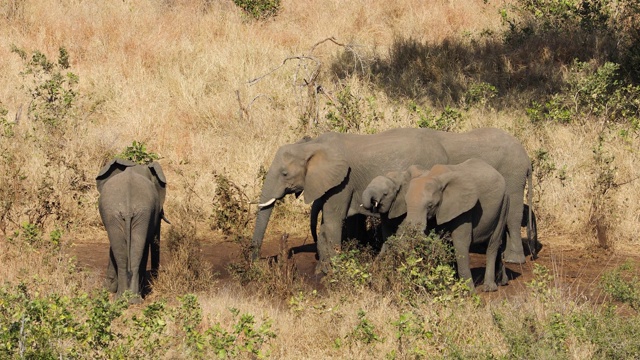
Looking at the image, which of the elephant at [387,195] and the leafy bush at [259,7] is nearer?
the elephant at [387,195]

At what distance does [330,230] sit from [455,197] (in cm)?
153

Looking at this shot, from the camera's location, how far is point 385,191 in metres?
9.99

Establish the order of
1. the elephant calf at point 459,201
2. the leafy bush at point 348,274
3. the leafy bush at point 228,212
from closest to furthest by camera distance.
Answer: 1. the leafy bush at point 348,274
2. the elephant calf at point 459,201
3. the leafy bush at point 228,212

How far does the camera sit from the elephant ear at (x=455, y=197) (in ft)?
32.5

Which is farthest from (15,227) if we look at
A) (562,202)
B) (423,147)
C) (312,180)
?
(562,202)

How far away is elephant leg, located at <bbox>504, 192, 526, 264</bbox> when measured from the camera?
37.3 ft

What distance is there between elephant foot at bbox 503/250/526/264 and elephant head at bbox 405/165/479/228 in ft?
5.47

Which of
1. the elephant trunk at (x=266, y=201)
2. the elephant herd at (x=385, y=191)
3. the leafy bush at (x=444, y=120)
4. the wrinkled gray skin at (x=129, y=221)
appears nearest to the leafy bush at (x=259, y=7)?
the leafy bush at (x=444, y=120)

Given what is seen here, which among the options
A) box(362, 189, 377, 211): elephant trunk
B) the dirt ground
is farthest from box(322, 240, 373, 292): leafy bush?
the dirt ground

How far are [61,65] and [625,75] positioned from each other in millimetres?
8517

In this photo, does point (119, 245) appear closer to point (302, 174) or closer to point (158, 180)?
point (158, 180)

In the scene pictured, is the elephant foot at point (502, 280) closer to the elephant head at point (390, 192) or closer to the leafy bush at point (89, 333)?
the elephant head at point (390, 192)

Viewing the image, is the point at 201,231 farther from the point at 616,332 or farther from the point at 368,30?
the point at 368,30

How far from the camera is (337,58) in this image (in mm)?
17938
